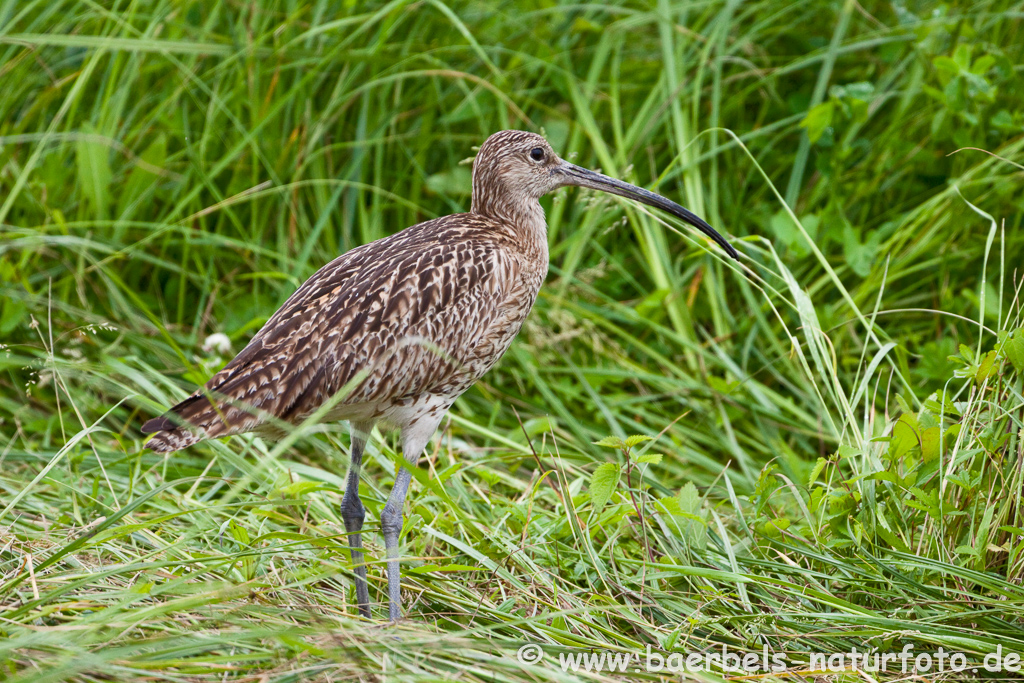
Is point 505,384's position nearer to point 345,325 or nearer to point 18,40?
point 345,325

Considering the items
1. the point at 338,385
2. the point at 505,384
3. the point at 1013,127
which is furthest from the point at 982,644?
the point at 1013,127

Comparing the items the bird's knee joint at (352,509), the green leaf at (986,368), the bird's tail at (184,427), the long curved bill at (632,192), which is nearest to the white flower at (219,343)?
the bird's knee joint at (352,509)

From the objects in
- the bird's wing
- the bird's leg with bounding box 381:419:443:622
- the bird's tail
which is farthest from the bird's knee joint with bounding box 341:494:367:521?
the bird's tail

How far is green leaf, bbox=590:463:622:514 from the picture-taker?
12.6 ft

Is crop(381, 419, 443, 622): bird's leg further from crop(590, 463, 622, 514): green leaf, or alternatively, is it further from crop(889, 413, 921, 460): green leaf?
crop(889, 413, 921, 460): green leaf

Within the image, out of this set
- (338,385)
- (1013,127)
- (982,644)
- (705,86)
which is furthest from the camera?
(705,86)

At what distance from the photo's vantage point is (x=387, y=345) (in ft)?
12.8

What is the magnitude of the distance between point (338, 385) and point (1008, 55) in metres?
4.86

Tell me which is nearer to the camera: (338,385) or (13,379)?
(338,385)

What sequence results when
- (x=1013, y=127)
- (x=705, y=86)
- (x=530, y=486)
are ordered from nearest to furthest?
(x=530, y=486), (x=1013, y=127), (x=705, y=86)

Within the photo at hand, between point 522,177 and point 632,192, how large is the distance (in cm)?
51

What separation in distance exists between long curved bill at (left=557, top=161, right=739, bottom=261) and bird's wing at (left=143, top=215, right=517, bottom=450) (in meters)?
0.69

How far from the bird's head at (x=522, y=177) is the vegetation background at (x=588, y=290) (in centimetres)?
23

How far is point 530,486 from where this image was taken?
4660 millimetres
